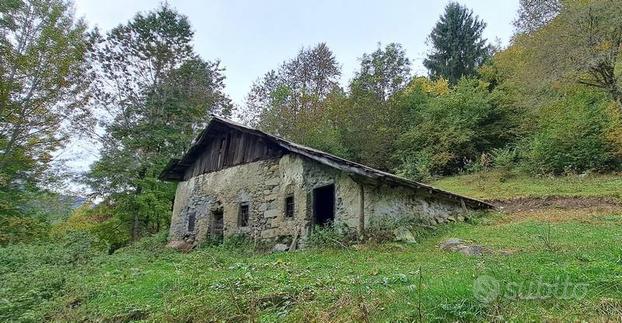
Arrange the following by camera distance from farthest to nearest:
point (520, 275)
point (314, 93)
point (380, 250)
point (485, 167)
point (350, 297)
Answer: point (314, 93), point (485, 167), point (380, 250), point (520, 275), point (350, 297)

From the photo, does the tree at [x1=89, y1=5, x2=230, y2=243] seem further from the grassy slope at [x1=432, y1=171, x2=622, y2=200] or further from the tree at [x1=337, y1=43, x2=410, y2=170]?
the grassy slope at [x1=432, y1=171, x2=622, y2=200]

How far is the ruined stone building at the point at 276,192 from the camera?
36.4ft

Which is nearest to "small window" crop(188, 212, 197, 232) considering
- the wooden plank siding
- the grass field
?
the wooden plank siding

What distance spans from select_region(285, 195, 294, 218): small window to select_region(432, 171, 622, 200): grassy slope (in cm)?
903

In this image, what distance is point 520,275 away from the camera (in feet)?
15.9

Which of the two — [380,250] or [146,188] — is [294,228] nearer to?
[380,250]

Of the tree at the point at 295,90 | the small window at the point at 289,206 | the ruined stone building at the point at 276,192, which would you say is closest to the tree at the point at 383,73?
the tree at the point at 295,90

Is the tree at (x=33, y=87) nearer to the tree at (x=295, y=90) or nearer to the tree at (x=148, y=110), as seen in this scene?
the tree at (x=148, y=110)

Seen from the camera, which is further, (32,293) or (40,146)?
(40,146)

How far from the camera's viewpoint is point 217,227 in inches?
605

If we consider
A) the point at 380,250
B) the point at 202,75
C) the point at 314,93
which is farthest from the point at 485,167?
the point at 202,75

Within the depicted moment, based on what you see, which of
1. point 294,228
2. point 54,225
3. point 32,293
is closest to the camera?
point 32,293

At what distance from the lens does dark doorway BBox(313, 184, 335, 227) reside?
12.1m

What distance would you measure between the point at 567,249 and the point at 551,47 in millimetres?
14092
